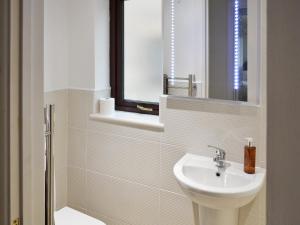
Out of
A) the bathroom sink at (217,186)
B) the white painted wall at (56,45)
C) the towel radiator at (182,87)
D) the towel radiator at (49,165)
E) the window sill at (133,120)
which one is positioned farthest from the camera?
the white painted wall at (56,45)

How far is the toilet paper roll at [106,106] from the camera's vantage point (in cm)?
219

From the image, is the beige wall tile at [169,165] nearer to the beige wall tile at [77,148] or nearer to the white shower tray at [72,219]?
the white shower tray at [72,219]

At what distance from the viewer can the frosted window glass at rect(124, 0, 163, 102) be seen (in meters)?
2.18

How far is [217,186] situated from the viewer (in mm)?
1676

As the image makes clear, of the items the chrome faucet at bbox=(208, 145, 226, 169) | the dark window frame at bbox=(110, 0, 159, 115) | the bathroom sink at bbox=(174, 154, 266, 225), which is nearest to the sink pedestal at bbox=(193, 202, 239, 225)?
the bathroom sink at bbox=(174, 154, 266, 225)

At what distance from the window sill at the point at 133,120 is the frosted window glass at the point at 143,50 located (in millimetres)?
161

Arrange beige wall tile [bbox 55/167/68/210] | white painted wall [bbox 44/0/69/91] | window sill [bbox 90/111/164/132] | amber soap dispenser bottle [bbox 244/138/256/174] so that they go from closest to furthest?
amber soap dispenser bottle [bbox 244/138/256/174] → window sill [bbox 90/111/164/132] → white painted wall [bbox 44/0/69/91] → beige wall tile [bbox 55/167/68/210]

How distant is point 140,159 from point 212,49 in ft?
2.74

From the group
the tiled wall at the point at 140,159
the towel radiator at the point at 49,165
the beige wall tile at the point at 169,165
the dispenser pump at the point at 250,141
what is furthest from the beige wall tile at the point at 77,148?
the towel radiator at the point at 49,165

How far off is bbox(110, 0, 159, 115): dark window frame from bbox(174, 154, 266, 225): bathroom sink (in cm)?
68

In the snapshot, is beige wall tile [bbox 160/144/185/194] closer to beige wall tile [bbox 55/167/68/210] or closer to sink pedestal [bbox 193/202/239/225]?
sink pedestal [bbox 193/202/239/225]

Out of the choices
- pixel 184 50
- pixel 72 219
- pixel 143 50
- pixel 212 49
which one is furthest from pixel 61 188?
pixel 212 49

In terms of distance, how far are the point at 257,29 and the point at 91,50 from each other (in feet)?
3.72
